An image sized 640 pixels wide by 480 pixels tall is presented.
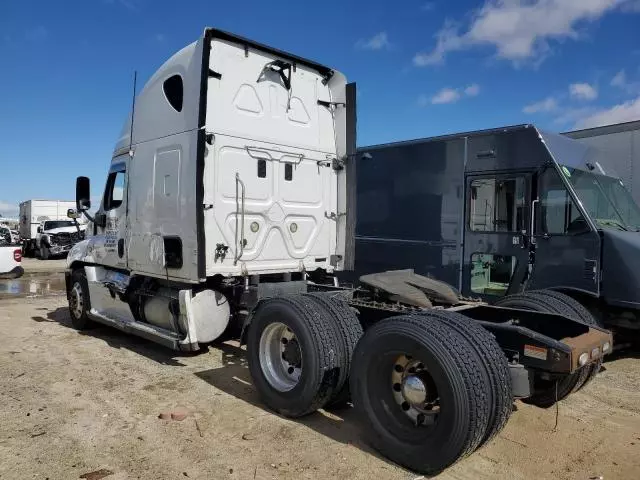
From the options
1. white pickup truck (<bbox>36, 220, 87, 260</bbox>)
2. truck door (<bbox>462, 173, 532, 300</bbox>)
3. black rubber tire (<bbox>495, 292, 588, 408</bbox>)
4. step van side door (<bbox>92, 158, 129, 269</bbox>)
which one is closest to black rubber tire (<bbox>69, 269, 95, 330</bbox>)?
step van side door (<bbox>92, 158, 129, 269</bbox>)

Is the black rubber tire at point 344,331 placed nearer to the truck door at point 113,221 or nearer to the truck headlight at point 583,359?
the truck headlight at point 583,359

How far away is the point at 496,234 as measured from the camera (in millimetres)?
7234

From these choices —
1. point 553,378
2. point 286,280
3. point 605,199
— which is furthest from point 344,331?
point 605,199

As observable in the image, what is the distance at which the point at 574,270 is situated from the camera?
21.1 feet

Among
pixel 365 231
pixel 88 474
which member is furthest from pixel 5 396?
pixel 365 231

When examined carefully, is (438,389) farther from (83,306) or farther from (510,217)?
(83,306)

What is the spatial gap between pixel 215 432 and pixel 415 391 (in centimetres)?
174

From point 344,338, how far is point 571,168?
4.35 m

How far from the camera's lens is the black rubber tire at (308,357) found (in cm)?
421

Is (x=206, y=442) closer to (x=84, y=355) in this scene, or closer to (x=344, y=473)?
(x=344, y=473)

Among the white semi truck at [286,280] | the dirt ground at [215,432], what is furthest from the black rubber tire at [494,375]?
the dirt ground at [215,432]

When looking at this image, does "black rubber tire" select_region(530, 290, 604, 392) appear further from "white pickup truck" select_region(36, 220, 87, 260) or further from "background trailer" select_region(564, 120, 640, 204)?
"white pickup truck" select_region(36, 220, 87, 260)

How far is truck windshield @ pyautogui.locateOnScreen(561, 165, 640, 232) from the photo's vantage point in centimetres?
661

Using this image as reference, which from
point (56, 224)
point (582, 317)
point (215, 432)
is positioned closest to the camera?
point (215, 432)
